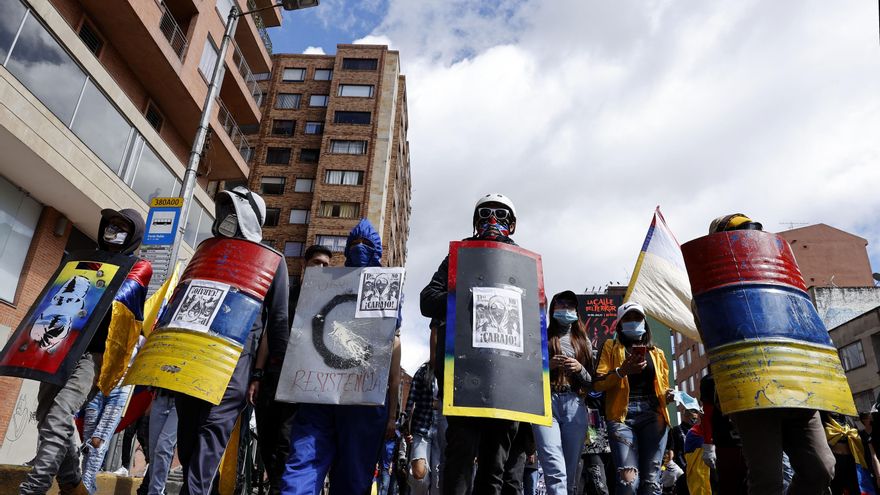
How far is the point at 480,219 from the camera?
3.90 m

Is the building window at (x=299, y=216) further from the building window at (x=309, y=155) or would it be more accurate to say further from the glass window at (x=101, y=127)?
the glass window at (x=101, y=127)

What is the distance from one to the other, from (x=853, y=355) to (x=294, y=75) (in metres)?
43.6

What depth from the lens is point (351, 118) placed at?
45.7 m

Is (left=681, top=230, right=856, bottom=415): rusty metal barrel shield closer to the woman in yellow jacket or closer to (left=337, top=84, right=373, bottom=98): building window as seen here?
the woman in yellow jacket

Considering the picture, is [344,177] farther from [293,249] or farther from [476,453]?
[476,453]

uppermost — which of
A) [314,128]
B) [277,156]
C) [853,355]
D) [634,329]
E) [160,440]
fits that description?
[314,128]

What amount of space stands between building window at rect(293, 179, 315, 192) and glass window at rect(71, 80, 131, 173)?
29547 mm

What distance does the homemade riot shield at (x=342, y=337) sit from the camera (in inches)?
136

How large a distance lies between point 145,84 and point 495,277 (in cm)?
1715

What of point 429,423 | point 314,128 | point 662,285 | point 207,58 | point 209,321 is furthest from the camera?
point 314,128

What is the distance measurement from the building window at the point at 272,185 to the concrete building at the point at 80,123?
84.4 feet

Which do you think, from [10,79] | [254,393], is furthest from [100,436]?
[10,79]

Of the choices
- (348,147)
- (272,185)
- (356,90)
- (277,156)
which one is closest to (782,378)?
(348,147)

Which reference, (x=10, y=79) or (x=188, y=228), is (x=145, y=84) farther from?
(x=10, y=79)
